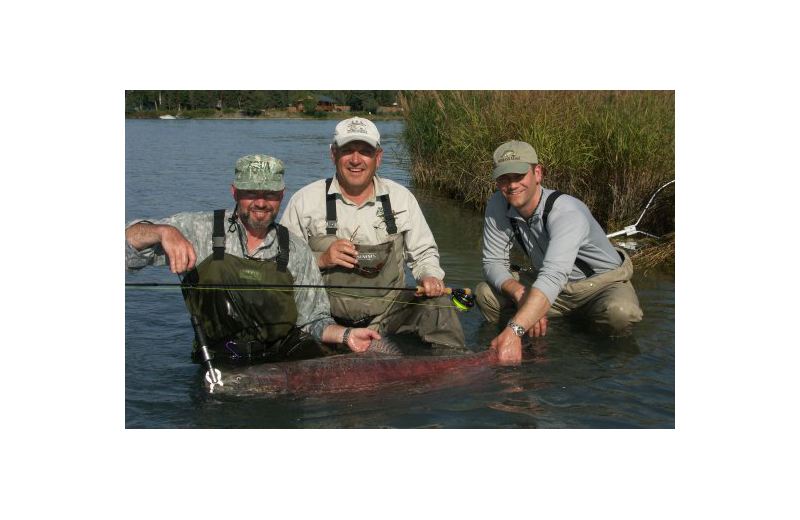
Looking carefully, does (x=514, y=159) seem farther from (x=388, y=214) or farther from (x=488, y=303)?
(x=488, y=303)

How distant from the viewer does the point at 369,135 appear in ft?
18.3

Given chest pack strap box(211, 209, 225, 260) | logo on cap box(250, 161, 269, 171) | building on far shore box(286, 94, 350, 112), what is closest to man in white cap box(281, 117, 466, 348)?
chest pack strap box(211, 209, 225, 260)

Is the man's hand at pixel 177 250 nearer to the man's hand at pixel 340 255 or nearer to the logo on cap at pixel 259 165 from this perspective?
the logo on cap at pixel 259 165

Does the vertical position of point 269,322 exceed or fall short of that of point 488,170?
it falls short

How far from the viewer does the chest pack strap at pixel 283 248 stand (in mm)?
5145

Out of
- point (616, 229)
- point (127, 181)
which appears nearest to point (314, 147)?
point (127, 181)

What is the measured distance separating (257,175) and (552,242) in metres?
2.31

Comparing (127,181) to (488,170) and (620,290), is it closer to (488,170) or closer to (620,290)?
(488,170)

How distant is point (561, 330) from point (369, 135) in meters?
2.51

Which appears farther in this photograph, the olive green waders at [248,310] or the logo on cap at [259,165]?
the olive green waders at [248,310]

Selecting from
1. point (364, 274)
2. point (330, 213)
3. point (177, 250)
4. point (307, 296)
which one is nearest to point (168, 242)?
point (177, 250)

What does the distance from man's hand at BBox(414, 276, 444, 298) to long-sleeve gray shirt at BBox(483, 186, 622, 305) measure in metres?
0.76

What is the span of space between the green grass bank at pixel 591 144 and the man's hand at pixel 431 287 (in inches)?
160

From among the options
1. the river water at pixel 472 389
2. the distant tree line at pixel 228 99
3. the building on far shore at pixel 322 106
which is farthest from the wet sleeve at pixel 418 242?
the building on far shore at pixel 322 106
